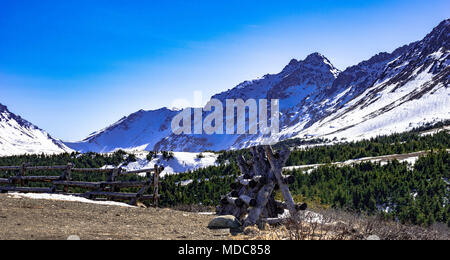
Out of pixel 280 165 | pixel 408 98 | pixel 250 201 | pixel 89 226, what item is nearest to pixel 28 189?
pixel 89 226

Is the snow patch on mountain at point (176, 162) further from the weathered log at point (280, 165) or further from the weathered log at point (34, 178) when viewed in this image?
the weathered log at point (280, 165)

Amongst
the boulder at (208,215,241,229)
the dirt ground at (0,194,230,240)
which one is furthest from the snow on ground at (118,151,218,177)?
the boulder at (208,215,241,229)

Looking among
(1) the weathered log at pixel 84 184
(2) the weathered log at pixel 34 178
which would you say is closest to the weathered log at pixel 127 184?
(1) the weathered log at pixel 84 184

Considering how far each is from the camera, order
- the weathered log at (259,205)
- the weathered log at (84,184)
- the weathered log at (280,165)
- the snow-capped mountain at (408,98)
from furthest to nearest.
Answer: the snow-capped mountain at (408,98) < the weathered log at (84,184) < the weathered log at (280,165) < the weathered log at (259,205)

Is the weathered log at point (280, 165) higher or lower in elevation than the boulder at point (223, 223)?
higher

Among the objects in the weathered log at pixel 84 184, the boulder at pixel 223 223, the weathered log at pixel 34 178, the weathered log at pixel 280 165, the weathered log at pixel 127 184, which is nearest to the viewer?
the weathered log at pixel 280 165

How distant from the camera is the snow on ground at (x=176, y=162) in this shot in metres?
35.7

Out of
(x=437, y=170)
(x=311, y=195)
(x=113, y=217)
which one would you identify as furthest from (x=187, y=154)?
(x=113, y=217)

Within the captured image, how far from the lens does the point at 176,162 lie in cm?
3669

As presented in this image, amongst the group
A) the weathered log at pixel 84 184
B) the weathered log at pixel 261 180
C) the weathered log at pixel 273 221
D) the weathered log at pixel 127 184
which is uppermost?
the weathered log at pixel 261 180

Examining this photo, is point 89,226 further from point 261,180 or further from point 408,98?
point 408,98
